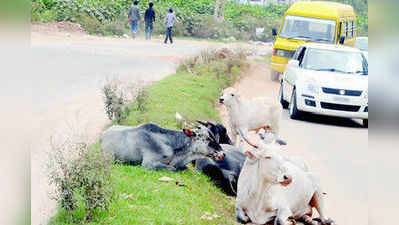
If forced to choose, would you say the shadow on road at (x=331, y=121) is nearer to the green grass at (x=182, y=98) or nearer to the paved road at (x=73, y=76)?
the green grass at (x=182, y=98)

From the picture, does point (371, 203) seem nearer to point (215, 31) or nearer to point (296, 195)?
point (296, 195)

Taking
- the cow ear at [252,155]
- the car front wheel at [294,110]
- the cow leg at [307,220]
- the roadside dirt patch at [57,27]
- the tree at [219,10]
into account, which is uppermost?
the tree at [219,10]

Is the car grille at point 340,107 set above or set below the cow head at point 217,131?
below

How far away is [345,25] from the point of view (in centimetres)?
2320

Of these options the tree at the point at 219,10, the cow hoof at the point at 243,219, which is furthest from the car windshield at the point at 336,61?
the tree at the point at 219,10

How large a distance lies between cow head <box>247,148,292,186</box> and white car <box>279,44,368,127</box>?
882 centimetres

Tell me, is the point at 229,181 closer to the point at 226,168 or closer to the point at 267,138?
the point at 226,168

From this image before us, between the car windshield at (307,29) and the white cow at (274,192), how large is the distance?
50.4 feet

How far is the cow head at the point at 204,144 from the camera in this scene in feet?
28.0

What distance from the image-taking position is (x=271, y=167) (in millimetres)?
6543

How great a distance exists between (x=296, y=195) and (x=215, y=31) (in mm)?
35935

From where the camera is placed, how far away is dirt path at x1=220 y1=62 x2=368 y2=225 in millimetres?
8398

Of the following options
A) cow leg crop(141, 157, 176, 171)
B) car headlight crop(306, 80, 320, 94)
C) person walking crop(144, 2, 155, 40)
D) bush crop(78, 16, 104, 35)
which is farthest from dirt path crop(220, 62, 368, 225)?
bush crop(78, 16, 104, 35)

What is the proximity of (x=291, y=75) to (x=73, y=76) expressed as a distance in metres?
6.49
